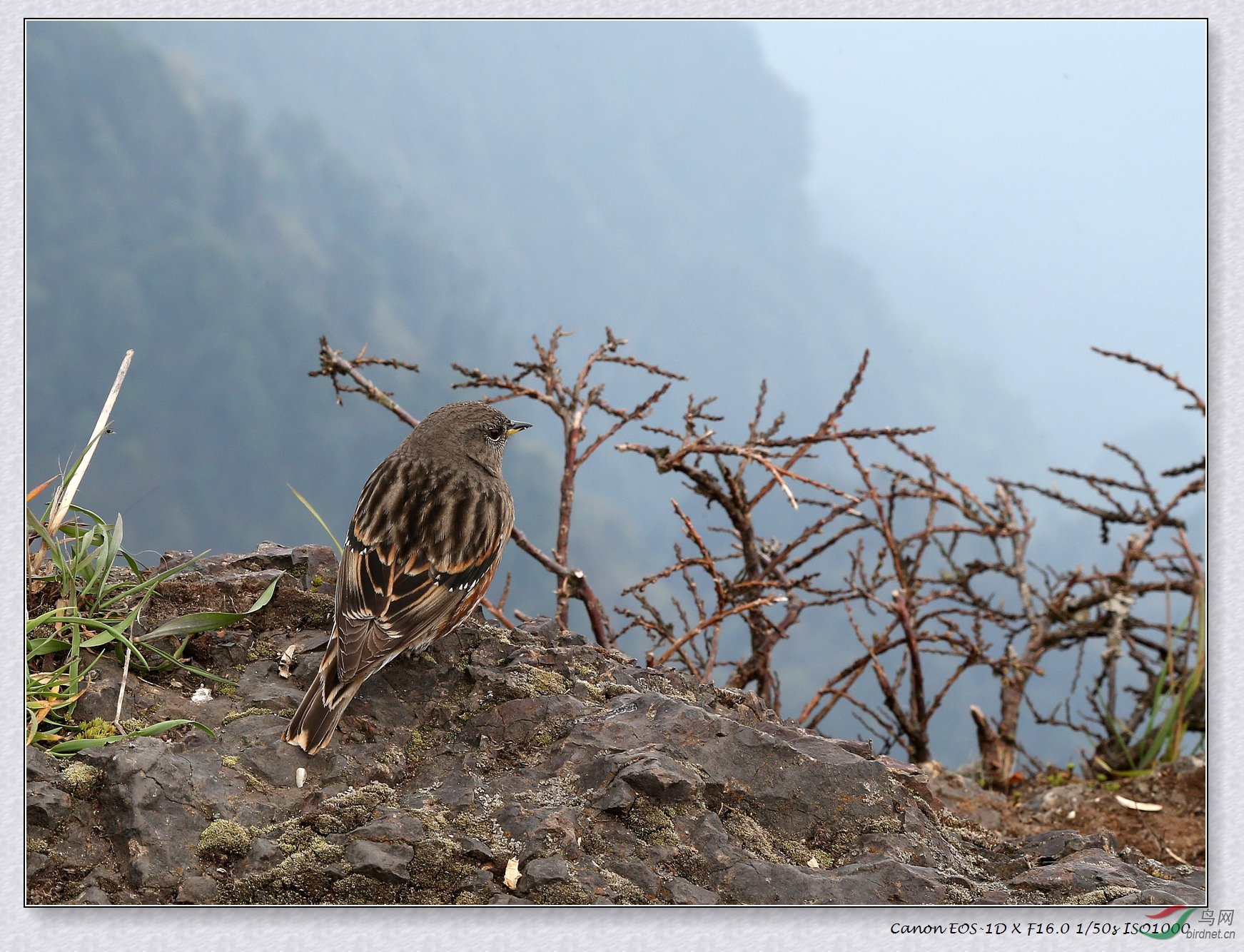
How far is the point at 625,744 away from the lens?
3592 mm

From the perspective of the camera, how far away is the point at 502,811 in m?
3.28

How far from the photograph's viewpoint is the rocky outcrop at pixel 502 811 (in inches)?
122

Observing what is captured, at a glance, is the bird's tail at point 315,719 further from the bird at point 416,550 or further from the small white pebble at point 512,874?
the small white pebble at point 512,874

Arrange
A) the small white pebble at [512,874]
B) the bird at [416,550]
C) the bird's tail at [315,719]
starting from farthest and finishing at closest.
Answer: the bird at [416,550] < the bird's tail at [315,719] < the small white pebble at [512,874]

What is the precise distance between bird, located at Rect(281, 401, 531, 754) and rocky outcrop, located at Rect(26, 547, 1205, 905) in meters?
0.23

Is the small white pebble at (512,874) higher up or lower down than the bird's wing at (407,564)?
lower down

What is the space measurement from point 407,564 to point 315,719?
794mm

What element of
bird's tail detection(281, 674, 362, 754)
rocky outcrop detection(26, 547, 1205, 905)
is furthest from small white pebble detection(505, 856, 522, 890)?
bird's tail detection(281, 674, 362, 754)

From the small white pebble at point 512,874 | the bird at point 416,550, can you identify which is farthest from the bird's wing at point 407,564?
the small white pebble at point 512,874

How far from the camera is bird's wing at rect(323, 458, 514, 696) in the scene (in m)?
3.70

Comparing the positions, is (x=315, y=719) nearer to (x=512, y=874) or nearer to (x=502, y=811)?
(x=502, y=811)

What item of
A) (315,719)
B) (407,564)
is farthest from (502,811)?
(407,564)

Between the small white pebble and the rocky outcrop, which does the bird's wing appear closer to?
the rocky outcrop

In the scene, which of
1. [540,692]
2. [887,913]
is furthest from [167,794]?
[887,913]
